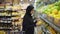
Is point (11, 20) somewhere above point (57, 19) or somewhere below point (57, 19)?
below

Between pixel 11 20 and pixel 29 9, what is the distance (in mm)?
2134

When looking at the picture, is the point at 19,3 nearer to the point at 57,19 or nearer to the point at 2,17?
the point at 2,17

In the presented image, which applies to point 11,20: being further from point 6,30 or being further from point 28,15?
point 28,15

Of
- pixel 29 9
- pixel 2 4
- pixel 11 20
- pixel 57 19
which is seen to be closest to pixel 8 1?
pixel 2 4

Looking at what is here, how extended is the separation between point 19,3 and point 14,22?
70 centimetres

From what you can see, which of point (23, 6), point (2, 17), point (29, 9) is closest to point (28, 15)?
point (29, 9)

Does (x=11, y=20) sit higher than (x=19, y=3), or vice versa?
(x=19, y=3)

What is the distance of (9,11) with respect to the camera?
6.59 meters

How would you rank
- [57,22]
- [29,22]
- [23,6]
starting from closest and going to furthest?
1. [57,22]
2. [29,22]
3. [23,6]

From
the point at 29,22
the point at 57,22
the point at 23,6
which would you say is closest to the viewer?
the point at 57,22

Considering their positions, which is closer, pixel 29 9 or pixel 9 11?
pixel 29 9

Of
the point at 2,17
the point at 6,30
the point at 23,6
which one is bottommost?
the point at 6,30

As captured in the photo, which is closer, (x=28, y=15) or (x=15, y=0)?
(x=28, y=15)

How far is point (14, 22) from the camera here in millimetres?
6492
